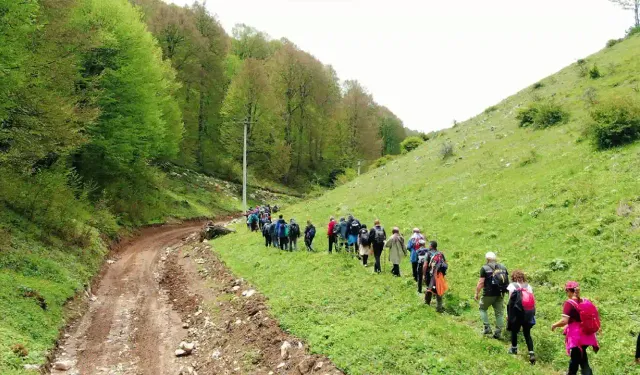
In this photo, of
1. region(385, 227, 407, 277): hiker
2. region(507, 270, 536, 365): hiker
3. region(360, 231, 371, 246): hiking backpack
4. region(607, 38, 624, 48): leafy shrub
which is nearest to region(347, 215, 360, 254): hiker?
region(360, 231, 371, 246): hiking backpack

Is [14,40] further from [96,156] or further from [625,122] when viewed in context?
[625,122]

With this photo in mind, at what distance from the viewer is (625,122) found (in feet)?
58.7

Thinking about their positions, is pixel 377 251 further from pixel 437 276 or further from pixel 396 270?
pixel 437 276

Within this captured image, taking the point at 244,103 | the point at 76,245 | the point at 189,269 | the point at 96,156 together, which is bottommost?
the point at 189,269

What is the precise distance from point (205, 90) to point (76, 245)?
124 feet

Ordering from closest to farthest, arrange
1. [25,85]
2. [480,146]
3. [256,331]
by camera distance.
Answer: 1. [256,331]
2. [25,85]
3. [480,146]

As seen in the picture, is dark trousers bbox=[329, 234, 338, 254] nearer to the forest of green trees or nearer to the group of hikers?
the group of hikers

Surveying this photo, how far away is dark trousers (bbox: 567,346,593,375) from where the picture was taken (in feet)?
24.1

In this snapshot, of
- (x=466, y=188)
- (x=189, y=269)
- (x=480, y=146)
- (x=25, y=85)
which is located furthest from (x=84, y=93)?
(x=480, y=146)

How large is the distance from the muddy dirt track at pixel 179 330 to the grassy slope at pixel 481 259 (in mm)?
749

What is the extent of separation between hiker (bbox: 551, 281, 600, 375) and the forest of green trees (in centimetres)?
1859

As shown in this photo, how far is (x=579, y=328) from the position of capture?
7.37 m

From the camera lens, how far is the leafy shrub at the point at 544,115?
2617 cm

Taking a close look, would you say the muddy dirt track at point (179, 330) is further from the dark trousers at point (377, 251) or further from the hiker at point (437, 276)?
the dark trousers at point (377, 251)
